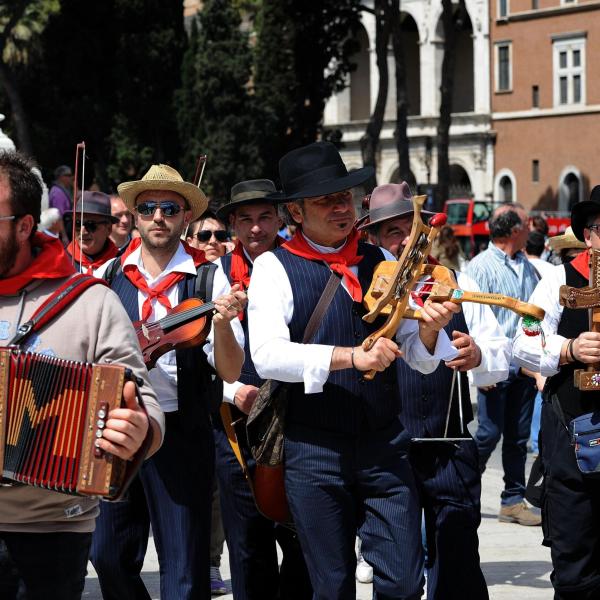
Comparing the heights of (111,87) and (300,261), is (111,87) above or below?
above

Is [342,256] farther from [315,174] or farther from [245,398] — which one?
[245,398]

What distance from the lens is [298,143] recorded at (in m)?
39.8

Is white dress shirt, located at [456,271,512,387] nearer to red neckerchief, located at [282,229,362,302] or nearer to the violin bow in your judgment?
red neckerchief, located at [282,229,362,302]

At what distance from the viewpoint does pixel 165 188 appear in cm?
645

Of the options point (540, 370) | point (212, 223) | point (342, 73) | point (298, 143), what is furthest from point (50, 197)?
point (298, 143)

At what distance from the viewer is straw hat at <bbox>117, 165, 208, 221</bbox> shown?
252 inches

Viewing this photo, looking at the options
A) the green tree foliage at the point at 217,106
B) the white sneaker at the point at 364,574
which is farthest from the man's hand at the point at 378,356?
the green tree foliage at the point at 217,106

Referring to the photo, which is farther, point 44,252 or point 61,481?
point 44,252

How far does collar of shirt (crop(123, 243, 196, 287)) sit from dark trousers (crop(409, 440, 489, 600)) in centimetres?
132

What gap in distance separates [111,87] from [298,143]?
5866mm

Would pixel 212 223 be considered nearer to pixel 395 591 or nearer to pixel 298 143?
pixel 395 591

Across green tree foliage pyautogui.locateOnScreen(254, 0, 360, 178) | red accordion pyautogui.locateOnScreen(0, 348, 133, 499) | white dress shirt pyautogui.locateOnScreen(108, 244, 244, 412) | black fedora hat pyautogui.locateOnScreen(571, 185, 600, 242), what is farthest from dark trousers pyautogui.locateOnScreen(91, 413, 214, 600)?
green tree foliage pyautogui.locateOnScreen(254, 0, 360, 178)

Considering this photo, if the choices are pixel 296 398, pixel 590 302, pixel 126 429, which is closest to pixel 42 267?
pixel 126 429

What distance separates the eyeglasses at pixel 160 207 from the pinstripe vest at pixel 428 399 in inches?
50.4
